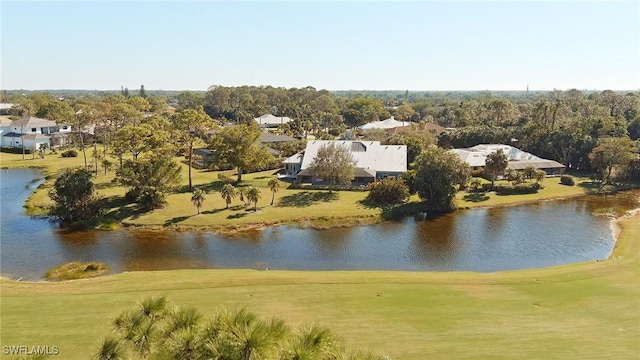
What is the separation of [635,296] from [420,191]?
25.5 metres

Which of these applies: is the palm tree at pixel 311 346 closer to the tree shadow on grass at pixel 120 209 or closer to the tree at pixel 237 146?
the tree shadow on grass at pixel 120 209

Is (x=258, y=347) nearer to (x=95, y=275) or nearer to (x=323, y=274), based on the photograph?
(x=323, y=274)

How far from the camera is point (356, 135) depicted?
89.0 metres

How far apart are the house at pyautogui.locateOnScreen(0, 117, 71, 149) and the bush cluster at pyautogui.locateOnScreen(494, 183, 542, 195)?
80.5 meters

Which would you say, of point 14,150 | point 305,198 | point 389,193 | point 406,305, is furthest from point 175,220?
point 14,150

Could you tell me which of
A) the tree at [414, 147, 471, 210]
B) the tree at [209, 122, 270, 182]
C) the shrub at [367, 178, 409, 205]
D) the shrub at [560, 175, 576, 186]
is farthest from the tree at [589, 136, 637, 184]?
the tree at [209, 122, 270, 182]

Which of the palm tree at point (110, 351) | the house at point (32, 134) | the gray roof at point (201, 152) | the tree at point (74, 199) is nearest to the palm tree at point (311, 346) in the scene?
the palm tree at point (110, 351)

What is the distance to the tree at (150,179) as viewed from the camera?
43.8 m

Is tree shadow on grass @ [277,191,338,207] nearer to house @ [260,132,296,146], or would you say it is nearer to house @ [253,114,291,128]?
house @ [260,132,296,146]

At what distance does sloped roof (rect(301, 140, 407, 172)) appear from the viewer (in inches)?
2283

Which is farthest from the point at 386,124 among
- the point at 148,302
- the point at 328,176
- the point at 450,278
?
the point at 148,302

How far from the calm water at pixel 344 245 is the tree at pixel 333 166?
11.4 m

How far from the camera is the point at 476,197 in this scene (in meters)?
50.8

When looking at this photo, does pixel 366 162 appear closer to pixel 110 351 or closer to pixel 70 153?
pixel 110 351
